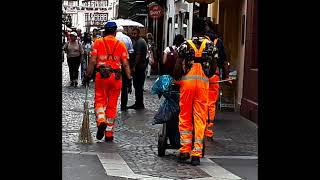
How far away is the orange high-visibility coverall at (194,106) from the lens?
9117 millimetres

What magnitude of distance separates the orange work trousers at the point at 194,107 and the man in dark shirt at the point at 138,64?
7.33 metres

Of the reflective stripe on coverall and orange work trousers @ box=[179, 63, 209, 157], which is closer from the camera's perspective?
orange work trousers @ box=[179, 63, 209, 157]

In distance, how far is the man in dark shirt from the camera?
16.5 meters

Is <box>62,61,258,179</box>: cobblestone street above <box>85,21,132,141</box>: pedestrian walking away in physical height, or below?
below

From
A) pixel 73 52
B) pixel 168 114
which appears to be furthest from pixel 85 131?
pixel 73 52

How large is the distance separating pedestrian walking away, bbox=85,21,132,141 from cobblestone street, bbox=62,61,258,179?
0.43m

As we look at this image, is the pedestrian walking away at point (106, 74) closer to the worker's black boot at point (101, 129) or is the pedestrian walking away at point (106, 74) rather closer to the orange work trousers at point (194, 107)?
the worker's black boot at point (101, 129)

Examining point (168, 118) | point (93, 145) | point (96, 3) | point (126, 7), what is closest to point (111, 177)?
point (168, 118)

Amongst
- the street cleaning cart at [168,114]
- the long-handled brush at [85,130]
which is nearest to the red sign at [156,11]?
the long-handled brush at [85,130]

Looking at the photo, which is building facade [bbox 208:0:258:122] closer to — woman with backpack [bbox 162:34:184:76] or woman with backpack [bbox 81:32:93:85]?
woman with backpack [bbox 162:34:184:76]

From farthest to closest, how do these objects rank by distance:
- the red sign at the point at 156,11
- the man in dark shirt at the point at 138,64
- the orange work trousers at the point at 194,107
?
the red sign at the point at 156,11 < the man in dark shirt at the point at 138,64 < the orange work trousers at the point at 194,107

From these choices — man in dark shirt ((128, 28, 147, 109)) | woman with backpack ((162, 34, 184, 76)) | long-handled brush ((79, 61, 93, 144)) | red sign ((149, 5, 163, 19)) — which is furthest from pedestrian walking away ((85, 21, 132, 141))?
red sign ((149, 5, 163, 19))
